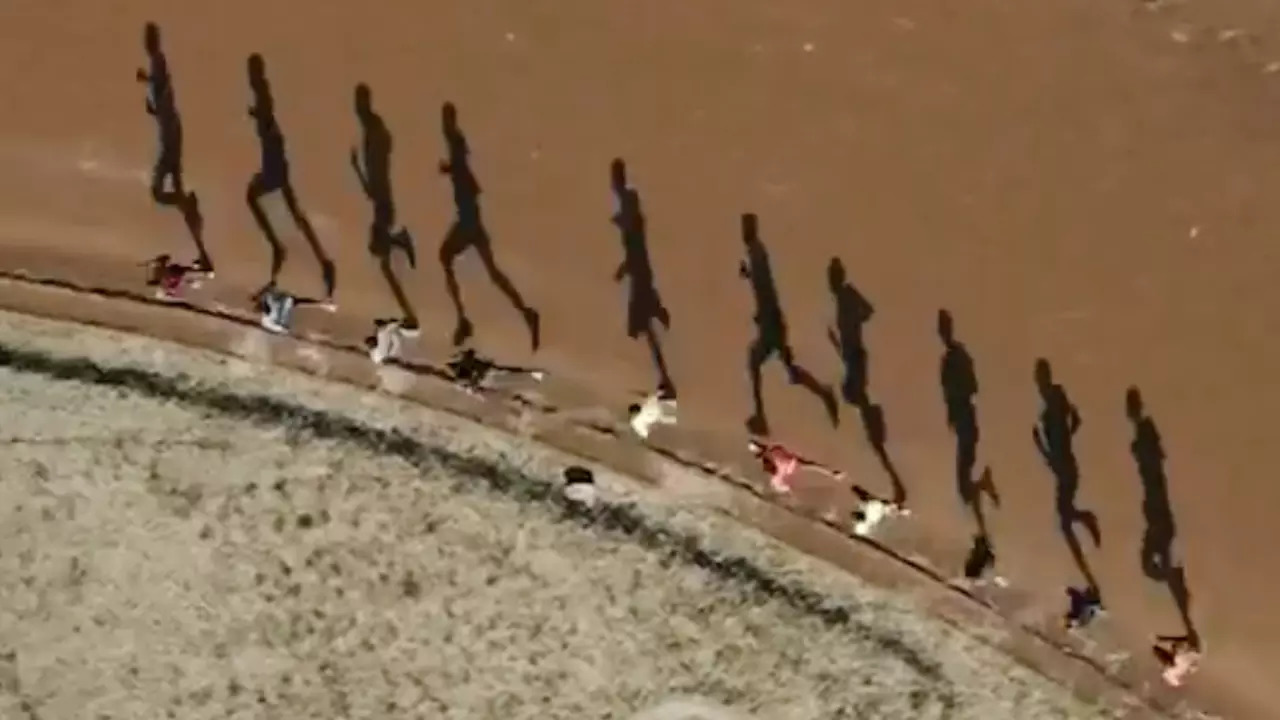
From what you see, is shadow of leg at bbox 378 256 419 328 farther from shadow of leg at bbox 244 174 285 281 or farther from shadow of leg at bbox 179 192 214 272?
shadow of leg at bbox 179 192 214 272

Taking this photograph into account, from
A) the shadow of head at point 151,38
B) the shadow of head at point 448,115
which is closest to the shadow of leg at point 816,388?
the shadow of head at point 448,115

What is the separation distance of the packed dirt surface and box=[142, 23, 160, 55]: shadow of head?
1 cm

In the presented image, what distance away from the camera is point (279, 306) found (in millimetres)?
5098

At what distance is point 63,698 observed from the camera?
511 centimetres

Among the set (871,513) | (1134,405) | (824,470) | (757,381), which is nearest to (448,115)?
(757,381)

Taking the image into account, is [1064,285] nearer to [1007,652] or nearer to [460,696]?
[1007,652]

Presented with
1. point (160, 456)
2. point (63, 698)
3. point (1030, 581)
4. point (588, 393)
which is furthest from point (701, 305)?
point (63, 698)

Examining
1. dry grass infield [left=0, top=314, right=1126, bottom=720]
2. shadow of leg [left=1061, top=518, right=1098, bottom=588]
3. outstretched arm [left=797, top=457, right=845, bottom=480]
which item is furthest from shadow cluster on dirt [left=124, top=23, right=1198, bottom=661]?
dry grass infield [left=0, top=314, right=1126, bottom=720]

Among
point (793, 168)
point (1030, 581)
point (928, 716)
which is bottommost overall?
point (928, 716)

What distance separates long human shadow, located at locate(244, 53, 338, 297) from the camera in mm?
5141

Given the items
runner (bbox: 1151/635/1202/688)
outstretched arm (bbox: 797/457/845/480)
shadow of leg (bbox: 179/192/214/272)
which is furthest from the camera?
shadow of leg (bbox: 179/192/214/272)

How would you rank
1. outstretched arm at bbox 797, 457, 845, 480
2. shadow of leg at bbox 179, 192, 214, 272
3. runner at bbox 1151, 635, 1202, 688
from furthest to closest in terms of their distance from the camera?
shadow of leg at bbox 179, 192, 214, 272 → outstretched arm at bbox 797, 457, 845, 480 → runner at bbox 1151, 635, 1202, 688

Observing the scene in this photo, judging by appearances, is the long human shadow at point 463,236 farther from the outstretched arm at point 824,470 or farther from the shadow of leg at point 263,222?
the outstretched arm at point 824,470

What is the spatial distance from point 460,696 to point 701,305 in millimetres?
1159
